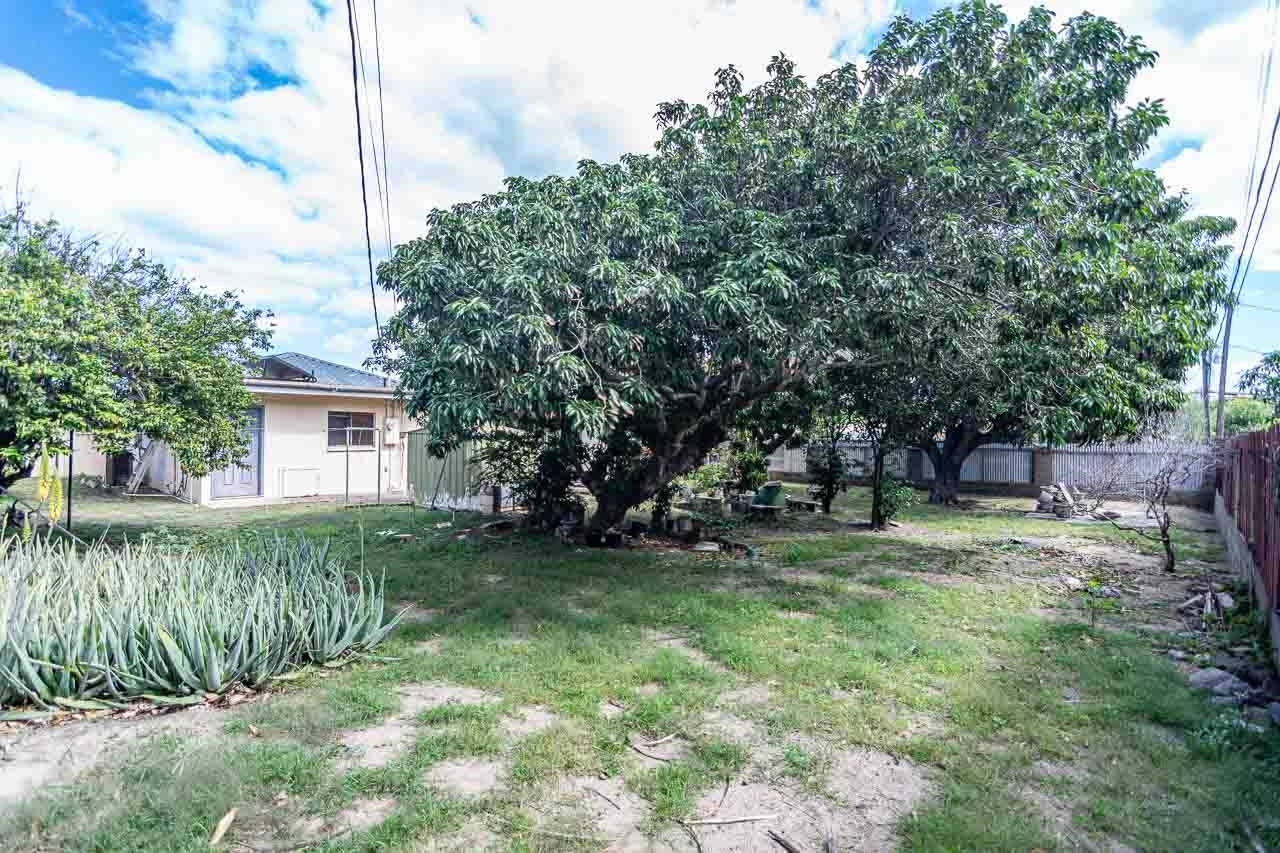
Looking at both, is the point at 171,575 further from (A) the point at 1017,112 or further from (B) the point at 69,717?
(A) the point at 1017,112

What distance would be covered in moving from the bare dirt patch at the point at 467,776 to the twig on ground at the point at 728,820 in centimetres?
94

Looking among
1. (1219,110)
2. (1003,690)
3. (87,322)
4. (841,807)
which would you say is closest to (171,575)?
(87,322)

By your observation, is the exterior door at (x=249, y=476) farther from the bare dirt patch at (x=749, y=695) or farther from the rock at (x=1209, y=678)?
the rock at (x=1209, y=678)

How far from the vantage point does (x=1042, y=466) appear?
1805 centimetres

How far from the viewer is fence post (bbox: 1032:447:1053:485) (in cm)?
1788

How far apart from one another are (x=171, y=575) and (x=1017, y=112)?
26.4ft

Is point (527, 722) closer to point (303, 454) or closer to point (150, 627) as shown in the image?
point (150, 627)

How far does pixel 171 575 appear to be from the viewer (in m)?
4.45

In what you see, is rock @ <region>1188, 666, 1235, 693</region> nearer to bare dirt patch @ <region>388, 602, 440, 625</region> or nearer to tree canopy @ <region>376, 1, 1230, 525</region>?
tree canopy @ <region>376, 1, 1230, 525</region>

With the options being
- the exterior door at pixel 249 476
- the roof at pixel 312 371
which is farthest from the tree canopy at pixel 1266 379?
the exterior door at pixel 249 476

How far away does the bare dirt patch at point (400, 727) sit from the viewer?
3273 mm

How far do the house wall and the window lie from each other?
4.6 inches

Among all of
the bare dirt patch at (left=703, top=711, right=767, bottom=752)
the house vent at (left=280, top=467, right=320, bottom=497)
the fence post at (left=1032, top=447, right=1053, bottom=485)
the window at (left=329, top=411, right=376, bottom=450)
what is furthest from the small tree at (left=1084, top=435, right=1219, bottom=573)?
the house vent at (left=280, top=467, right=320, bottom=497)

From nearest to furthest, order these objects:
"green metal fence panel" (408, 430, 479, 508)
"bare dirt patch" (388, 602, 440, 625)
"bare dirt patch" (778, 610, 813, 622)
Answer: "bare dirt patch" (388, 602, 440, 625), "bare dirt patch" (778, 610, 813, 622), "green metal fence panel" (408, 430, 479, 508)
